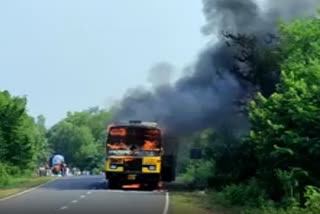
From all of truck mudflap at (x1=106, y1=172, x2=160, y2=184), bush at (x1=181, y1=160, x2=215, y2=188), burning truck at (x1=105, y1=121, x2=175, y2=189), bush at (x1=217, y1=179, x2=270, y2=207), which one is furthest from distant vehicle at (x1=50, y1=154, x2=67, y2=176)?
bush at (x1=217, y1=179, x2=270, y2=207)

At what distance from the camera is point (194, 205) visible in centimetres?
2973

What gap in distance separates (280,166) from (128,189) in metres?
16.0

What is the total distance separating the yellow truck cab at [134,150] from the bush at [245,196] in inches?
A: 294

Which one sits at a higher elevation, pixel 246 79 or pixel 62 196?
pixel 246 79

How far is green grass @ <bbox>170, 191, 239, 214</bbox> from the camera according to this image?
26.6m

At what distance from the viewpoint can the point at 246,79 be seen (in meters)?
40.8

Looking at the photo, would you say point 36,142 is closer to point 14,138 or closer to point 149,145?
point 14,138

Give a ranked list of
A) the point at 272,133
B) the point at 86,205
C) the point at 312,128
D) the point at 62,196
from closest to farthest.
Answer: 1. the point at 312,128
2. the point at 272,133
3. the point at 86,205
4. the point at 62,196

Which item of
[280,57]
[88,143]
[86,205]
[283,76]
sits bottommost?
[86,205]

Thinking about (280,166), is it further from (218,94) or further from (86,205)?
(218,94)

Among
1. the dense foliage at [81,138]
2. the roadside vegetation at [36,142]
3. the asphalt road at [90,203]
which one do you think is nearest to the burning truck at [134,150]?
the asphalt road at [90,203]

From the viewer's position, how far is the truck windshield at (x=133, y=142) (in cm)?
3809

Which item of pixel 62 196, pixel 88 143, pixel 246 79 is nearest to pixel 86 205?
pixel 62 196

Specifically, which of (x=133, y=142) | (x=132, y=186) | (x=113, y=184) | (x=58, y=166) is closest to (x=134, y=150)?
(x=133, y=142)
